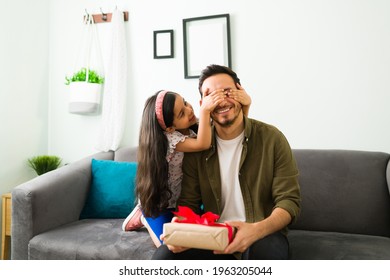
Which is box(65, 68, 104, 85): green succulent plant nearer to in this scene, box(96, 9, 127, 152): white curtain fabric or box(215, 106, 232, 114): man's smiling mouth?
box(96, 9, 127, 152): white curtain fabric

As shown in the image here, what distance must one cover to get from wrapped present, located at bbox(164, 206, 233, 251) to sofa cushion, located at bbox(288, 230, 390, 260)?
489 mm

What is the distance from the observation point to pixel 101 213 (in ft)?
6.76

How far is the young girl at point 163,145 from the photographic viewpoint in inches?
55.6

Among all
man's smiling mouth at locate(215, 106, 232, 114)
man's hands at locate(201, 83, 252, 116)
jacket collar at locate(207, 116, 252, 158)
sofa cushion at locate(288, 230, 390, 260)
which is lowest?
sofa cushion at locate(288, 230, 390, 260)

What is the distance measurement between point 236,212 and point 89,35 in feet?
6.89

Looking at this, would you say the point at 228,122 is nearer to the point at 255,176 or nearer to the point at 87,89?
the point at 255,176

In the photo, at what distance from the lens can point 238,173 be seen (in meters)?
1.42

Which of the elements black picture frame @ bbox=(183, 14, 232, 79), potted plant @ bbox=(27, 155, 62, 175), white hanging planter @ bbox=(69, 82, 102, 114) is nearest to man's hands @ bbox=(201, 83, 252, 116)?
black picture frame @ bbox=(183, 14, 232, 79)

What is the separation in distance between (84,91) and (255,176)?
1.69 metres

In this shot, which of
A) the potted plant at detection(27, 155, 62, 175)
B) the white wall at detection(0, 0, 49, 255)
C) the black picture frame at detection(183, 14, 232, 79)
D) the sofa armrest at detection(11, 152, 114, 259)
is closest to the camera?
the sofa armrest at detection(11, 152, 114, 259)

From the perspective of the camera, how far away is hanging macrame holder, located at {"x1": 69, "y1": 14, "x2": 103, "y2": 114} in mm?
2572
